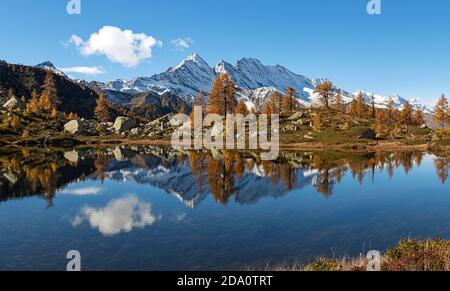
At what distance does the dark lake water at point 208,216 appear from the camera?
15781 mm

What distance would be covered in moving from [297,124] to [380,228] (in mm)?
85970

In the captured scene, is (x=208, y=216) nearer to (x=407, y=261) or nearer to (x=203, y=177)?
(x=407, y=261)

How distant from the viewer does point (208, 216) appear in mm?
22922

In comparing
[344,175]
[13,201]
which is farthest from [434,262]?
[344,175]

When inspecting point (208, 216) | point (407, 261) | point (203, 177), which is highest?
point (203, 177)

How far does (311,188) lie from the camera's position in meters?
33.6

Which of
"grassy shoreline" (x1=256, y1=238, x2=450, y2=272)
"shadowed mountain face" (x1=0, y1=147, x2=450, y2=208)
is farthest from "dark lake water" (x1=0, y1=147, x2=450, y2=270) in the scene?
"grassy shoreline" (x1=256, y1=238, x2=450, y2=272)

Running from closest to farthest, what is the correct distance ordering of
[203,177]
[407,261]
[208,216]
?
[407,261]
[208,216]
[203,177]

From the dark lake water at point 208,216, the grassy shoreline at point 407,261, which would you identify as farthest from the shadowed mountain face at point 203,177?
the grassy shoreline at point 407,261

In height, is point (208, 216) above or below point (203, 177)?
below

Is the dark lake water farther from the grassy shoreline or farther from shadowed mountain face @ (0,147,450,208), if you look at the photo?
the grassy shoreline

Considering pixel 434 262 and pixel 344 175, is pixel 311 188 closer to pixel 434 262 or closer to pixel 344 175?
pixel 344 175

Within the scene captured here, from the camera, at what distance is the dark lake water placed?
15781 millimetres

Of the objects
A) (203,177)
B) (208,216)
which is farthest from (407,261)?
(203,177)
